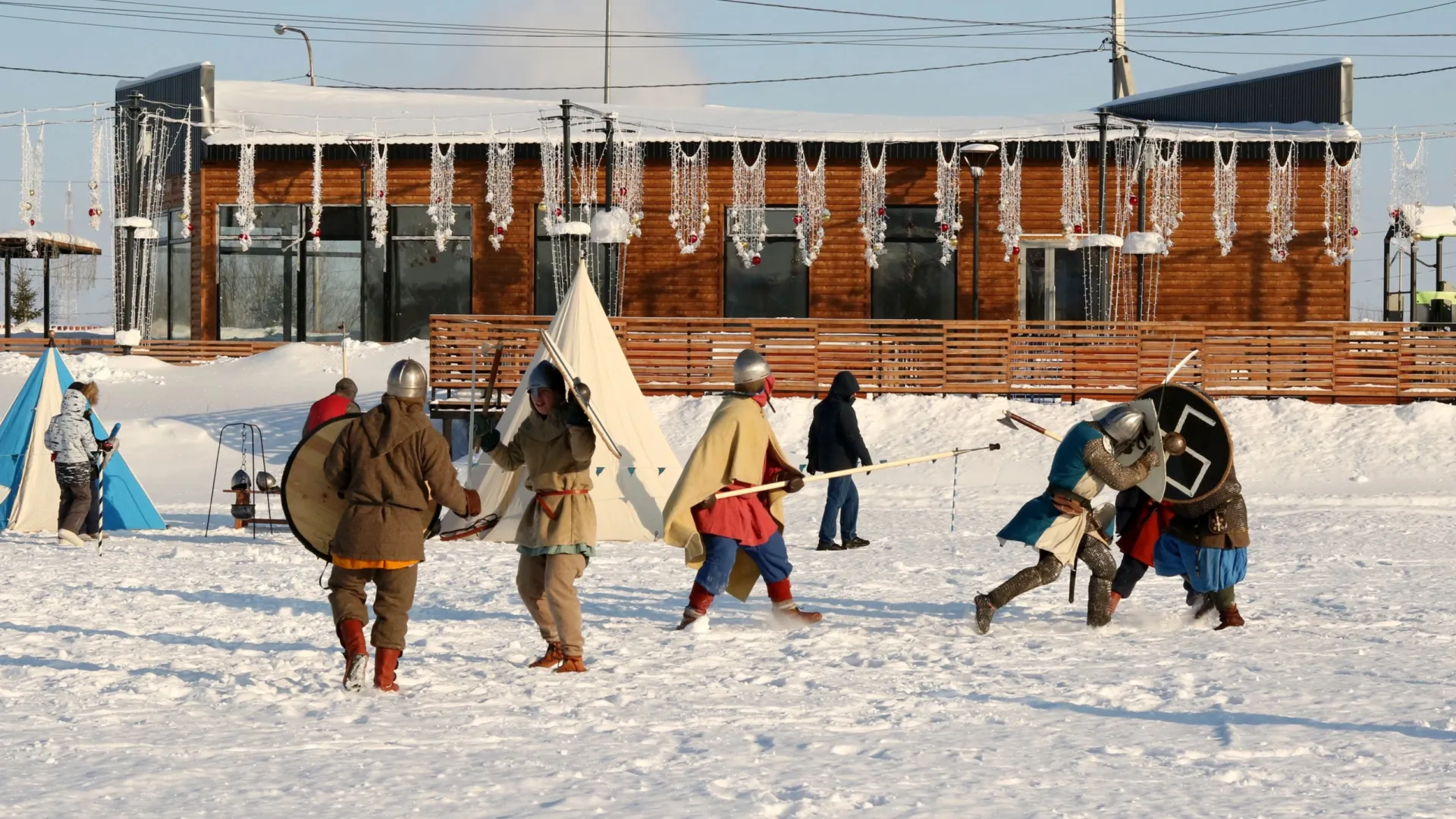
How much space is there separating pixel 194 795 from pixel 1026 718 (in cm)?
303

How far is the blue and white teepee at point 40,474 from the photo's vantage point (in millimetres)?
14477

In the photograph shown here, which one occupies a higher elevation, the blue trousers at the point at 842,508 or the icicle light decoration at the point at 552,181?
the icicle light decoration at the point at 552,181

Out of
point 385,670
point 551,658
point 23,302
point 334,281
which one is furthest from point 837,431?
point 23,302

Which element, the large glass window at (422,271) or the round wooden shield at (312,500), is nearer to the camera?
the round wooden shield at (312,500)

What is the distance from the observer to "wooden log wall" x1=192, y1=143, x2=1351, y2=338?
30.8m

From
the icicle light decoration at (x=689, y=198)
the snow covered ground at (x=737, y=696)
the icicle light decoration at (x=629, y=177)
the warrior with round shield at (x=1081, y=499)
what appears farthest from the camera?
the icicle light decoration at (x=689, y=198)

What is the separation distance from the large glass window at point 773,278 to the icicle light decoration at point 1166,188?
253 inches

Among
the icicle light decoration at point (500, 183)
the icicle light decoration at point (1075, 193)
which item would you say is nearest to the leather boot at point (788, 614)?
the icicle light decoration at point (1075, 193)

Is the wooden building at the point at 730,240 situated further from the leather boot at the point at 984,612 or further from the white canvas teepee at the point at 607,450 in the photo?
the leather boot at the point at 984,612

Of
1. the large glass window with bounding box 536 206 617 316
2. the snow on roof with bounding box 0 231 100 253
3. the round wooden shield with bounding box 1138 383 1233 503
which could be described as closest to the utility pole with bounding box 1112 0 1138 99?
the large glass window with bounding box 536 206 617 316

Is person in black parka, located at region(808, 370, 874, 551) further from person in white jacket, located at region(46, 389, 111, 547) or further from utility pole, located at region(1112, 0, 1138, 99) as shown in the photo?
utility pole, located at region(1112, 0, 1138, 99)

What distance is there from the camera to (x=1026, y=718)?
6.32m

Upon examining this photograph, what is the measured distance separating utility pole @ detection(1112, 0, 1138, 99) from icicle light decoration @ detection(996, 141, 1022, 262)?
10.8m

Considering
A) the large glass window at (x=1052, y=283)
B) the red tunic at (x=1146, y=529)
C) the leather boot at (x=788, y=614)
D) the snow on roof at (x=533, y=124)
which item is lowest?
the leather boot at (x=788, y=614)
